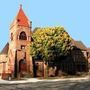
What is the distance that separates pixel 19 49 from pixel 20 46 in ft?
2.82

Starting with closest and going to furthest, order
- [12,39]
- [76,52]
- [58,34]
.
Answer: [58,34] → [12,39] → [76,52]

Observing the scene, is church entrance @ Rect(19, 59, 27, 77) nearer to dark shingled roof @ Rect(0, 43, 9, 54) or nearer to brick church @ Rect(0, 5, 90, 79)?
brick church @ Rect(0, 5, 90, 79)

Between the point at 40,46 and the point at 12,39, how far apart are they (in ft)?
32.8

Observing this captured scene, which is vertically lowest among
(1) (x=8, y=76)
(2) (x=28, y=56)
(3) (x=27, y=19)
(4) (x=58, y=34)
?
(1) (x=8, y=76)

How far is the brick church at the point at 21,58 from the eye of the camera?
74438 millimetres

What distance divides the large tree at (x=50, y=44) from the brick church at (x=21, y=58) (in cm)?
273

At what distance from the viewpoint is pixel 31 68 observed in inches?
2960

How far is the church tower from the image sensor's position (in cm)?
7425

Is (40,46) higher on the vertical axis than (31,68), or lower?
higher

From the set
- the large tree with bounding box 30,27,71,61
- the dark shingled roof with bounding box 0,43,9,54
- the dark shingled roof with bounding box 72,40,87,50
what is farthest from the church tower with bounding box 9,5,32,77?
the dark shingled roof with bounding box 72,40,87,50

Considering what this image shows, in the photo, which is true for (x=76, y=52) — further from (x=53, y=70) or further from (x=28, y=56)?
(x=28, y=56)

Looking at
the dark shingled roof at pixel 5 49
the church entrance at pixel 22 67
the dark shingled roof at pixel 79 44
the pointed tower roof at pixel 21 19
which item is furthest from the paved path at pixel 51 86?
the dark shingled roof at pixel 79 44

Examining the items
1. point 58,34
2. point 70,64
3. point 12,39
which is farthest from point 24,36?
point 70,64

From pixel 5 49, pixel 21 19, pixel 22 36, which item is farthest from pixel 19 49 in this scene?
pixel 5 49
